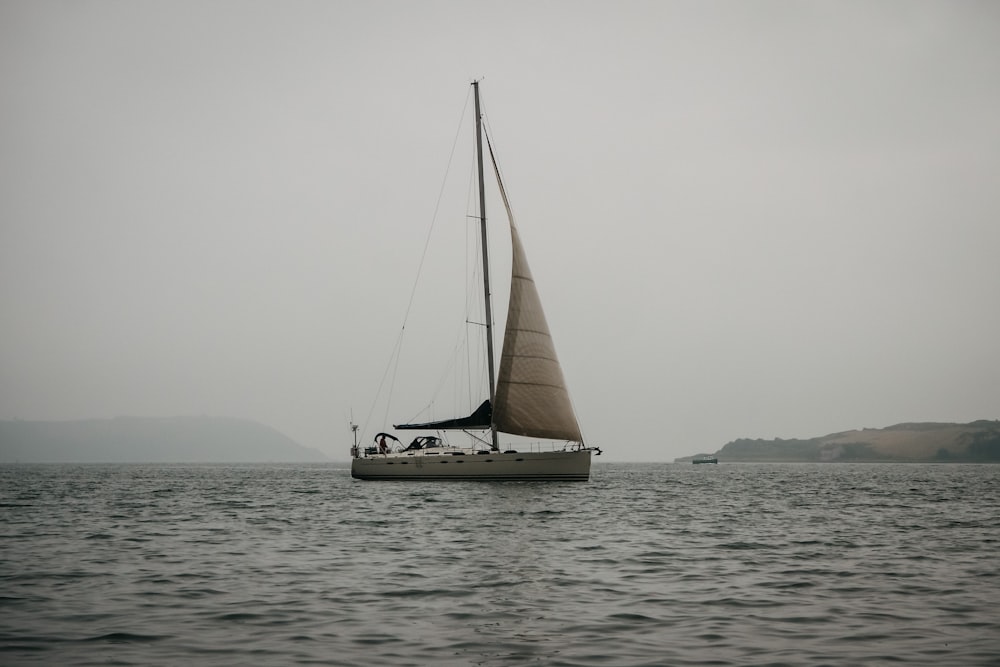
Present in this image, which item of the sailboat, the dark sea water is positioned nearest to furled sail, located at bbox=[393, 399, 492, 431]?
the sailboat

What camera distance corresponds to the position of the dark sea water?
36.6 feet

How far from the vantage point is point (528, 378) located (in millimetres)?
49188

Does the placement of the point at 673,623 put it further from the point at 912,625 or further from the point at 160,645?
the point at 160,645

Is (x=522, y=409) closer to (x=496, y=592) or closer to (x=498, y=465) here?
(x=498, y=465)

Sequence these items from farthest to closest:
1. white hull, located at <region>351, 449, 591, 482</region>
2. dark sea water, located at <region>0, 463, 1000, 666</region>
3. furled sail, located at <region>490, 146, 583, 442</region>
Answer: furled sail, located at <region>490, 146, 583, 442</region> → white hull, located at <region>351, 449, 591, 482</region> → dark sea water, located at <region>0, 463, 1000, 666</region>

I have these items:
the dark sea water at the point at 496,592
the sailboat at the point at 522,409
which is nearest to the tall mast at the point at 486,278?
the sailboat at the point at 522,409

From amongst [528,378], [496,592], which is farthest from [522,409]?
[496,592]

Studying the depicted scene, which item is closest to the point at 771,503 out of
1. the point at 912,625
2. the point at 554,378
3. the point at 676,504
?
the point at 676,504

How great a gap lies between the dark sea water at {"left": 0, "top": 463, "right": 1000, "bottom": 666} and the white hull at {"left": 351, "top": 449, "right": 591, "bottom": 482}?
16475mm

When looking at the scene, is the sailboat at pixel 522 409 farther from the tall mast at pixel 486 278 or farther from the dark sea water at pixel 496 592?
the dark sea water at pixel 496 592

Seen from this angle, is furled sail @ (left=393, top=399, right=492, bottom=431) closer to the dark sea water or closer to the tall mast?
the tall mast

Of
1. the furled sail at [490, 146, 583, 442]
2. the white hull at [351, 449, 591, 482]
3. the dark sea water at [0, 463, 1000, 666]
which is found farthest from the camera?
the furled sail at [490, 146, 583, 442]

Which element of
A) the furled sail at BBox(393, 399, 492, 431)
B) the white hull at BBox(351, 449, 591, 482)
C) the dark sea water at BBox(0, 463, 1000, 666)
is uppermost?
the furled sail at BBox(393, 399, 492, 431)

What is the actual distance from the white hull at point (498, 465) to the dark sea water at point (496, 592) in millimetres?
16475
